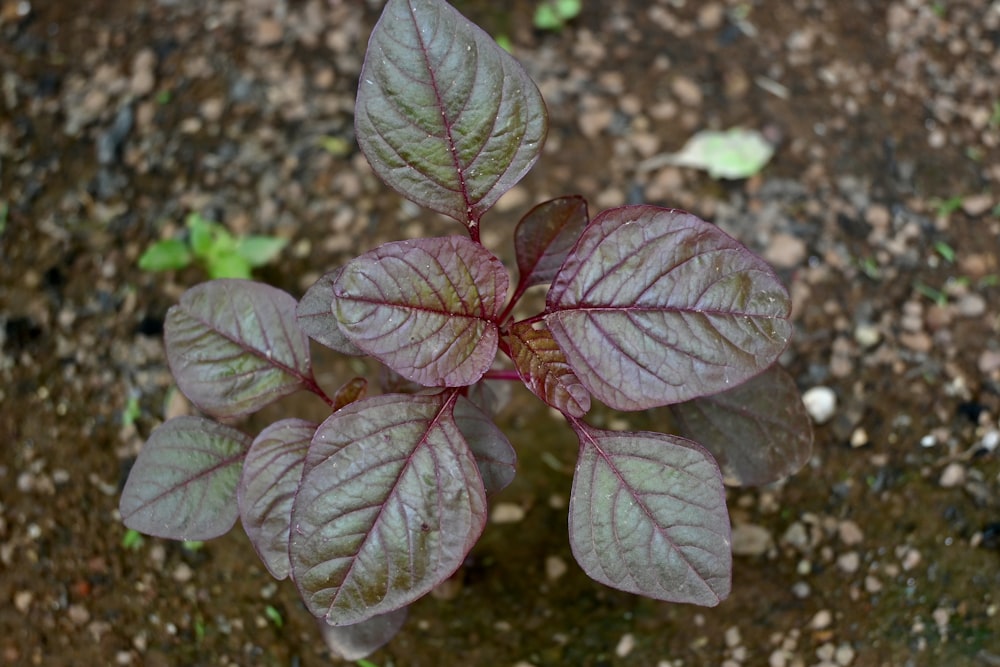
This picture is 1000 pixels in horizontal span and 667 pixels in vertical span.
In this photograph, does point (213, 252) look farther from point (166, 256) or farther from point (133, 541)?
point (133, 541)

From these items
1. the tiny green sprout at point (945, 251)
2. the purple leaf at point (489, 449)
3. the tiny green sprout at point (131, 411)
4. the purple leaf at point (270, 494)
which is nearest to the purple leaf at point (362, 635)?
the purple leaf at point (270, 494)

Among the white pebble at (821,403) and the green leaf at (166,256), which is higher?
the green leaf at (166,256)

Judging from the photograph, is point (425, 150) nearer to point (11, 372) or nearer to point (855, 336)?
point (855, 336)

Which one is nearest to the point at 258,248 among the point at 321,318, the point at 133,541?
the point at 133,541

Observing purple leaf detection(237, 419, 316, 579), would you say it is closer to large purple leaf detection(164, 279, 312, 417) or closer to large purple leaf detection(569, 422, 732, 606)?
large purple leaf detection(164, 279, 312, 417)

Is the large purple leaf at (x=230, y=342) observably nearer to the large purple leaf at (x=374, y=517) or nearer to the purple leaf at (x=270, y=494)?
the purple leaf at (x=270, y=494)

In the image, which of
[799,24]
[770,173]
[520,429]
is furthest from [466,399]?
[799,24]

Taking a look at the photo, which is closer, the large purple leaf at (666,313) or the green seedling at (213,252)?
the large purple leaf at (666,313)
